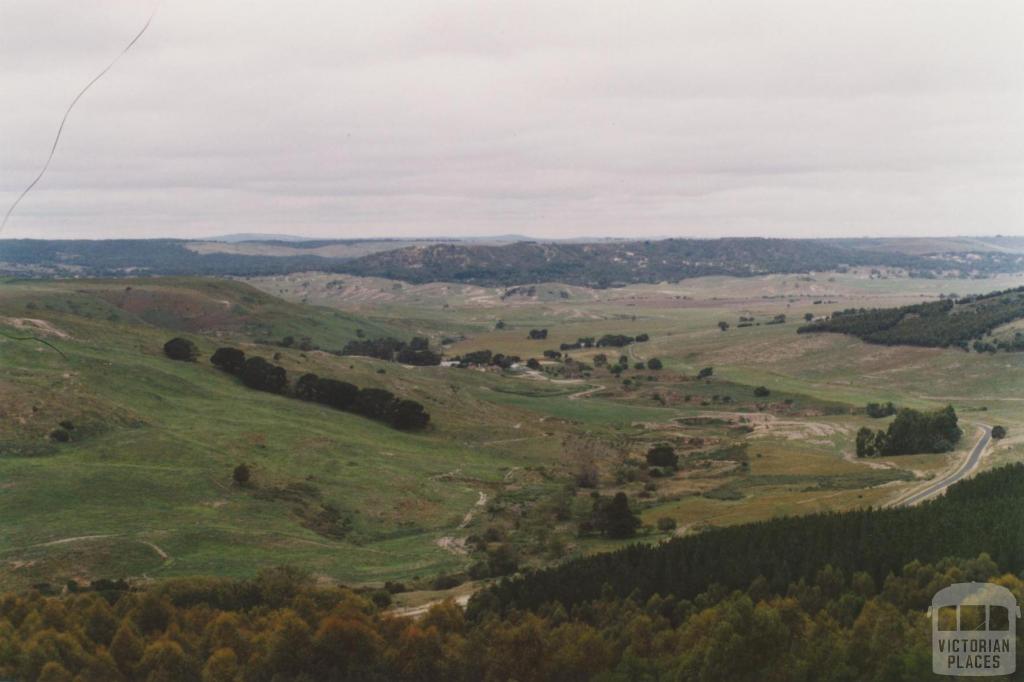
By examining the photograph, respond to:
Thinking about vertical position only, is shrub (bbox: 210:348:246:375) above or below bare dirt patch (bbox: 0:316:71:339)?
below

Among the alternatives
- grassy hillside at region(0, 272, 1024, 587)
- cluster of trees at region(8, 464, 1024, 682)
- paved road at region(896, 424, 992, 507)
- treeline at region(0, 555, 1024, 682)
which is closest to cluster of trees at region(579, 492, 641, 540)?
grassy hillside at region(0, 272, 1024, 587)

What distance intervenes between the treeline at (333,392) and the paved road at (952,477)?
66.9 m

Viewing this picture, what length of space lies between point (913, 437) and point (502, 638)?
91405mm

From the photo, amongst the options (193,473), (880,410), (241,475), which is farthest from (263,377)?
(880,410)

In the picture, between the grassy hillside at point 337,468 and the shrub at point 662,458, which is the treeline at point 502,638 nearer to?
the grassy hillside at point 337,468

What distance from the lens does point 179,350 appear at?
127 meters

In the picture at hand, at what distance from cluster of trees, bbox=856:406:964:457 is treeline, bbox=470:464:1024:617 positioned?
54.1 metres

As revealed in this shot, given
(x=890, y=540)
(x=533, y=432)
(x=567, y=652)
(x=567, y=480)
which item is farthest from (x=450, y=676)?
(x=533, y=432)

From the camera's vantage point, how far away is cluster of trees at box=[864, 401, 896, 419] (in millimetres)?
144500

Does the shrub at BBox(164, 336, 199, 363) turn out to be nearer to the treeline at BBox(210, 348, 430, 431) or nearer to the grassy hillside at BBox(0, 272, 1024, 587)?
the grassy hillside at BBox(0, 272, 1024, 587)

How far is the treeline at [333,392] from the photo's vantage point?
120 metres

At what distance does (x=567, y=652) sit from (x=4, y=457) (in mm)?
58447

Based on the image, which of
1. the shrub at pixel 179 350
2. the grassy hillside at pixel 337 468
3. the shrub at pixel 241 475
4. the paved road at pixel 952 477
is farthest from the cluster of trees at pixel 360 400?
the paved road at pixel 952 477

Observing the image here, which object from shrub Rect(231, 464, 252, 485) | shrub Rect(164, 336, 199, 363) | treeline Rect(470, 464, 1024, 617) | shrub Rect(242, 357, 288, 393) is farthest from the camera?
shrub Rect(164, 336, 199, 363)
